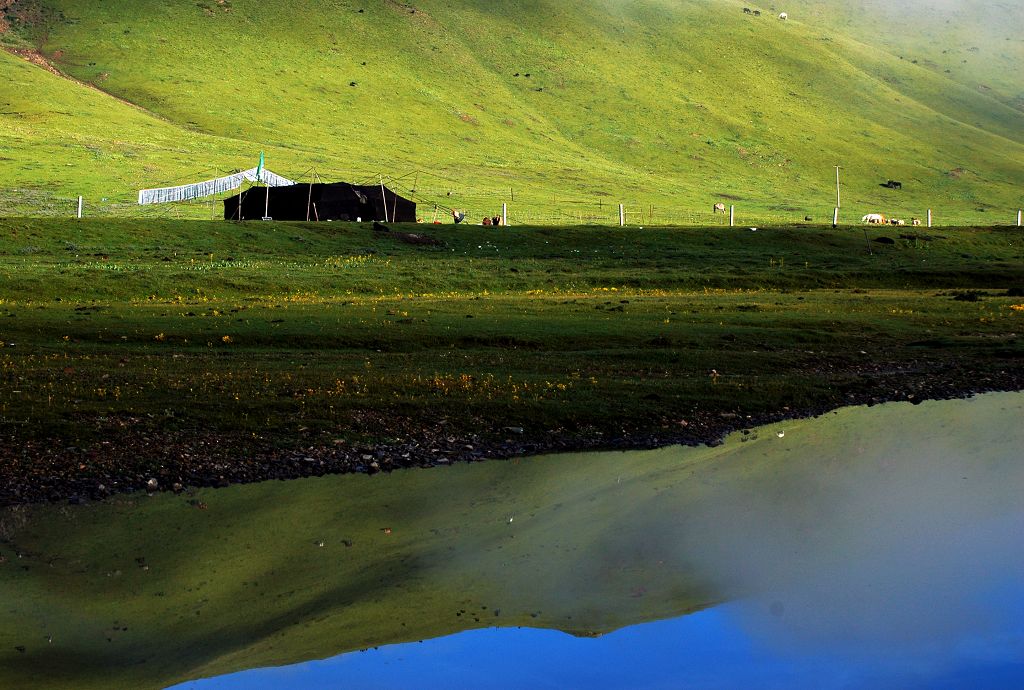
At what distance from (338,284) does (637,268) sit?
15.9 meters

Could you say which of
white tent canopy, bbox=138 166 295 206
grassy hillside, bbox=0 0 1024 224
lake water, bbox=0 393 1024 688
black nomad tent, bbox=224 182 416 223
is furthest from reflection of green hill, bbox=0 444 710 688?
grassy hillside, bbox=0 0 1024 224

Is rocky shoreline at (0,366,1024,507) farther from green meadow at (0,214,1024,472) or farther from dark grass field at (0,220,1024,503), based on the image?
green meadow at (0,214,1024,472)

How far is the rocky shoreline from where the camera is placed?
19703mm

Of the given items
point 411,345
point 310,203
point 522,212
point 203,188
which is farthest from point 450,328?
point 522,212

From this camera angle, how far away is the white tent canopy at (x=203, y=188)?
309 feet

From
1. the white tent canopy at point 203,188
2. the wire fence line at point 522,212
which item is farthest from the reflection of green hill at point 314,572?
the white tent canopy at point 203,188

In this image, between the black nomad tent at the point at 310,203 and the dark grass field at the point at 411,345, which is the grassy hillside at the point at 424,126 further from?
the dark grass field at the point at 411,345

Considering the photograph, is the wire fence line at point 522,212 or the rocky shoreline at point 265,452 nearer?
the rocky shoreline at point 265,452

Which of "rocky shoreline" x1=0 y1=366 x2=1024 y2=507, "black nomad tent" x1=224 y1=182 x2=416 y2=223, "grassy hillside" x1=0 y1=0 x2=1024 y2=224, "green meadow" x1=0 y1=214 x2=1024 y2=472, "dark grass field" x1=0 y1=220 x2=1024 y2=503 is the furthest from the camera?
"grassy hillside" x1=0 y1=0 x2=1024 y2=224

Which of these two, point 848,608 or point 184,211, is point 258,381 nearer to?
point 848,608

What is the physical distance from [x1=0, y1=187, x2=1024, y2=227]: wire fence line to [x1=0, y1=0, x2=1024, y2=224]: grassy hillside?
73cm

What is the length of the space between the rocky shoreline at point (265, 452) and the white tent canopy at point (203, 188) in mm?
75169

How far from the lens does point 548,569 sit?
17.2m

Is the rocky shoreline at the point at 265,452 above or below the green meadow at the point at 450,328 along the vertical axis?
below
